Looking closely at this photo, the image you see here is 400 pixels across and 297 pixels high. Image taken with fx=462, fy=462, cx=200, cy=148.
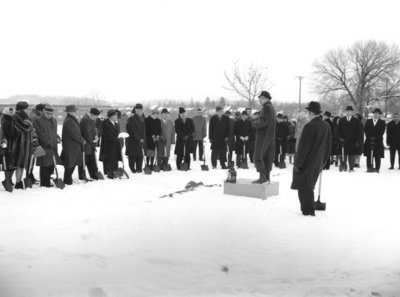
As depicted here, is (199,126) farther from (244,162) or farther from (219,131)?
(244,162)

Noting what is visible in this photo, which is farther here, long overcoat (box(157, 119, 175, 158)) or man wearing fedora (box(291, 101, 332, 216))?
long overcoat (box(157, 119, 175, 158))

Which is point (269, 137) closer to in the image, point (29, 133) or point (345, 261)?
point (345, 261)

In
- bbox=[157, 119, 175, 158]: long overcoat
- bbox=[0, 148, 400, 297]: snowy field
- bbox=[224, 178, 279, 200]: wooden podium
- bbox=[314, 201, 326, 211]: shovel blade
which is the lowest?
bbox=[0, 148, 400, 297]: snowy field

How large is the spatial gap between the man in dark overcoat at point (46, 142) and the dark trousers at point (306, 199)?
5.50 metres

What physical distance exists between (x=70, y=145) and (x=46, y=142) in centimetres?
62

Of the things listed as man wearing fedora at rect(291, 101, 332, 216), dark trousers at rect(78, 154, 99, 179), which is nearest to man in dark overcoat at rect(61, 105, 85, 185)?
dark trousers at rect(78, 154, 99, 179)

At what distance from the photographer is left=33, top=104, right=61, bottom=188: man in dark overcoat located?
9875 mm

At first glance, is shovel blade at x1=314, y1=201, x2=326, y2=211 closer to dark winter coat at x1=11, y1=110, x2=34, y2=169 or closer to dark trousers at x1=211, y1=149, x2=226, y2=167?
dark winter coat at x1=11, y1=110, x2=34, y2=169

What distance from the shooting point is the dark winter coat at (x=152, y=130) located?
529 inches

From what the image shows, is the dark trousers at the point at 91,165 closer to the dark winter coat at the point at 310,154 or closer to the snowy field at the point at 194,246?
the snowy field at the point at 194,246

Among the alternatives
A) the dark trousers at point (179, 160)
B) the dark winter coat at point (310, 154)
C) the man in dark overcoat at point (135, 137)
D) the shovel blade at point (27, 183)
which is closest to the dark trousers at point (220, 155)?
the dark trousers at point (179, 160)

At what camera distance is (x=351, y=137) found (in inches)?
551

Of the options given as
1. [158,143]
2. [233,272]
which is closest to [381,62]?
[158,143]

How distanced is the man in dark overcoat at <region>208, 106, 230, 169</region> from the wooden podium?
552 cm
